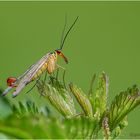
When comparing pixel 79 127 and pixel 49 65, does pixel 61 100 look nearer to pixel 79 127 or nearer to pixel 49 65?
pixel 79 127

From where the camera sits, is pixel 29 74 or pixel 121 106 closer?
pixel 121 106

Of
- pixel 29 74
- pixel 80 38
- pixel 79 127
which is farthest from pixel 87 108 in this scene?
pixel 80 38

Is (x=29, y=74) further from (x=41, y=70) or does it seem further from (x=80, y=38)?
(x=80, y=38)

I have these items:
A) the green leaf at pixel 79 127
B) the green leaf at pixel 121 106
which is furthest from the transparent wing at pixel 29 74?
the green leaf at pixel 79 127

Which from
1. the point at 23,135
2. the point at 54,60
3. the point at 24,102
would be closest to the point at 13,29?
the point at 54,60

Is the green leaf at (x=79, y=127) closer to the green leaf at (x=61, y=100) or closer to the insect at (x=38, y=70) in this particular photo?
the green leaf at (x=61, y=100)

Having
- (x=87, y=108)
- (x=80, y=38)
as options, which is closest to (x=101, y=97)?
(x=87, y=108)

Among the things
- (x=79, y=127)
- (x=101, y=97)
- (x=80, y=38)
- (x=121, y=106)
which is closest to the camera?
(x=79, y=127)

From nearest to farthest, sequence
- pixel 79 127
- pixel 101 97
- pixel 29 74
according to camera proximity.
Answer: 1. pixel 79 127
2. pixel 101 97
3. pixel 29 74
